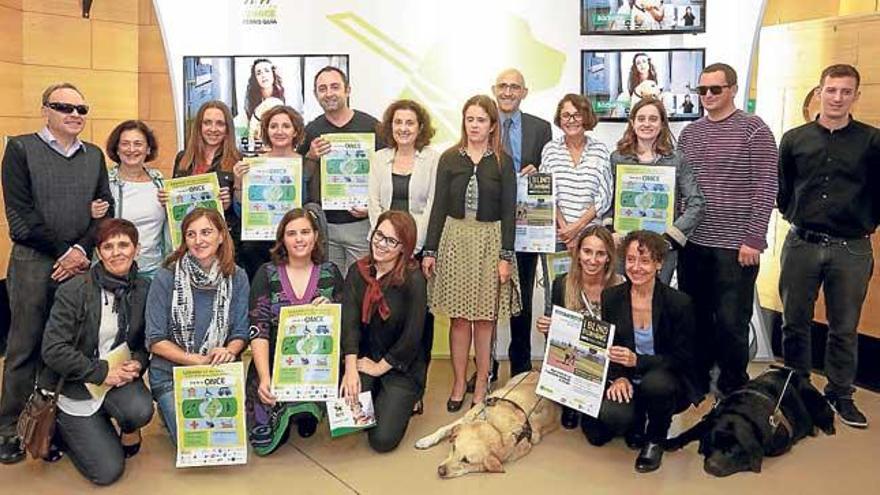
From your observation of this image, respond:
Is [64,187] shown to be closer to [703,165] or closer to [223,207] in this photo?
[223,207]

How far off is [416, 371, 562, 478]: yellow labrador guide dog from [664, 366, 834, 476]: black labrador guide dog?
564 mm

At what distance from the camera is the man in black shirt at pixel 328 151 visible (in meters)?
4.29

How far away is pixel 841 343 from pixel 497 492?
1913mm

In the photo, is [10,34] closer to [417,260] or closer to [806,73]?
[417,260]

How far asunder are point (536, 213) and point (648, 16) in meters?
1.48

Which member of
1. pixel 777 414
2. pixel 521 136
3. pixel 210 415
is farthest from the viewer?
pixel 521 136

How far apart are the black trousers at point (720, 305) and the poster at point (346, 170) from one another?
1.60m

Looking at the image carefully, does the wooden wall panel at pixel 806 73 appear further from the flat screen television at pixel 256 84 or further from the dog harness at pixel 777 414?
the flat screen television at pixel 256 84

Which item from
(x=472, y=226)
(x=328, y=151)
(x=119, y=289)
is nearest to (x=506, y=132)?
(x=472, y=226)

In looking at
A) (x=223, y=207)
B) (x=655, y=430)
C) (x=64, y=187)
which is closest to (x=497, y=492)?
(x=655, y=430)

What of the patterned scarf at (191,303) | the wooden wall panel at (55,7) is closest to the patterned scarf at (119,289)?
the patterned scarf at (191,303)

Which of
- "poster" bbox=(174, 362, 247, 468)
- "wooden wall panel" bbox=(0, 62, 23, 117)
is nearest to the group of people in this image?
"poster" bbox=(174, 362, 247, 468)

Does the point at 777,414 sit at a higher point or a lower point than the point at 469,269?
lower

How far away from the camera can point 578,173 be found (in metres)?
4.20
